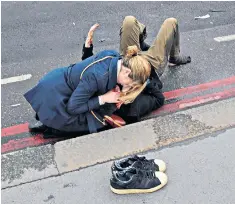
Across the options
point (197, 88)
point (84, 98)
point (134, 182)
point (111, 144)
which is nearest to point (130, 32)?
point (197, 88)

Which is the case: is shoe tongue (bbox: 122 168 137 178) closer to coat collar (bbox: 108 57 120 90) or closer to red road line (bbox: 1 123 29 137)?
coat collar (bbox: 108 57 120 90)

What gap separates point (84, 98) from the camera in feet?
11.4

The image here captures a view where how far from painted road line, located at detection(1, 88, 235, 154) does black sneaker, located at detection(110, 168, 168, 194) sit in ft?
3.37

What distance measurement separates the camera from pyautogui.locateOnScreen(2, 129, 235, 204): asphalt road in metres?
2.95

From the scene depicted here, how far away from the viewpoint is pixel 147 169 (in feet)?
10.1

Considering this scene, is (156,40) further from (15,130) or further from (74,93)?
(15,130)

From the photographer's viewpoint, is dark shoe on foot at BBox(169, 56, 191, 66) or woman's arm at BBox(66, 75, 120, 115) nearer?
woman's arm at BBox(66, 75, 120, 115)

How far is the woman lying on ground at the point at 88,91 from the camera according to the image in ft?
11.0

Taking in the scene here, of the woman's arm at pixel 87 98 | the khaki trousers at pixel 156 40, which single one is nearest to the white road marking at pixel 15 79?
the khaki trousers at pixel 156 40

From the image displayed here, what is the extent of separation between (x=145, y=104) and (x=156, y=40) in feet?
2.66

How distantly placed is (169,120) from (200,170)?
0.63m

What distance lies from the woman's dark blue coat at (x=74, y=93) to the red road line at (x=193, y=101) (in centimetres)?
77

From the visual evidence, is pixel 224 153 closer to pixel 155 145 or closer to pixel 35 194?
pixel 155 145

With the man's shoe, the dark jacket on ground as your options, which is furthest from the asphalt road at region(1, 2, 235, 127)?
the dark jacket on ground
